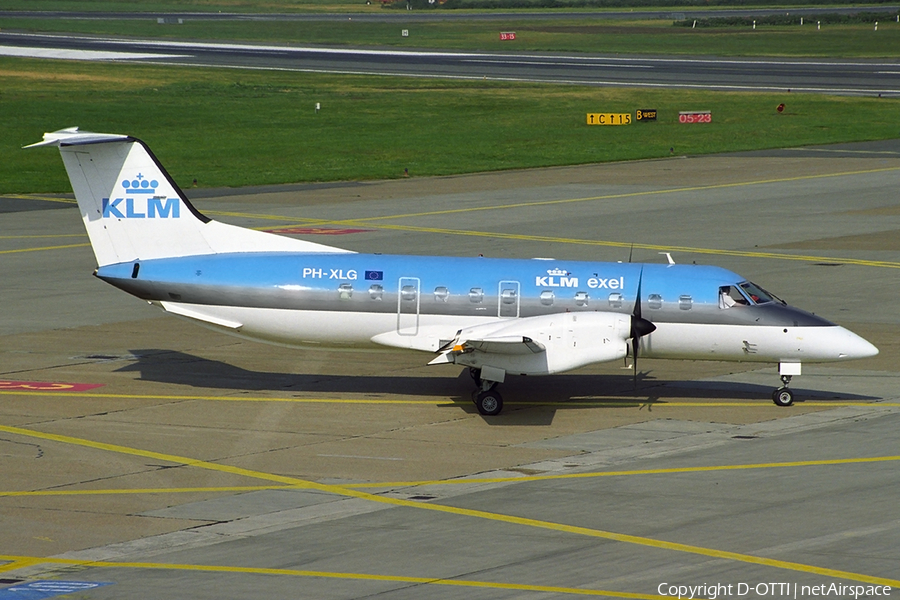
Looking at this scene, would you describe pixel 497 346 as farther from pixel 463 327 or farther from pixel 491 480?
pixel 491 480

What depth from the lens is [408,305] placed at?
3017cm

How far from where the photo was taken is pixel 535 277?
3041 centimetres

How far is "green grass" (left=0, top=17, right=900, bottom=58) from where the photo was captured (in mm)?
159625

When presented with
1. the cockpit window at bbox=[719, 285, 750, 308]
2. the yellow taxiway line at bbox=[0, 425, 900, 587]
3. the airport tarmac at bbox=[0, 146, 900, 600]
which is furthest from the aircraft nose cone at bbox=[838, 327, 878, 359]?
the yellow taxiway line at bbox=[0, 425, 900, 587]

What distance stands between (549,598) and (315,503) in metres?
6.30

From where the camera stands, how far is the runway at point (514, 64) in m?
122

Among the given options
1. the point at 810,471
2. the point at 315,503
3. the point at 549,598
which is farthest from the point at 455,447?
the point at 549,598

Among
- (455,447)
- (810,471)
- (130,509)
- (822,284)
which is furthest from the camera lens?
(822,284)

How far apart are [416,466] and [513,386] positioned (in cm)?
780

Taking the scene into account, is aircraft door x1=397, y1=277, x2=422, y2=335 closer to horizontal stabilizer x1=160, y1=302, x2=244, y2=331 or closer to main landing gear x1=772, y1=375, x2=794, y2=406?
horizontal stabilizer x1=160, y1=302, x2=244, y2=331

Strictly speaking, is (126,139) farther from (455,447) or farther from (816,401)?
(816,401)

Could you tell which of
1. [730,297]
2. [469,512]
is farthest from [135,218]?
[730,297]

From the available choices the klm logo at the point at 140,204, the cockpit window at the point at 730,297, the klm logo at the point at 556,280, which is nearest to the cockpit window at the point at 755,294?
the cockpit window at the point at 730,297

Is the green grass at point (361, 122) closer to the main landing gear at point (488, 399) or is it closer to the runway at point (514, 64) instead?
the runway at point (514, 64)
